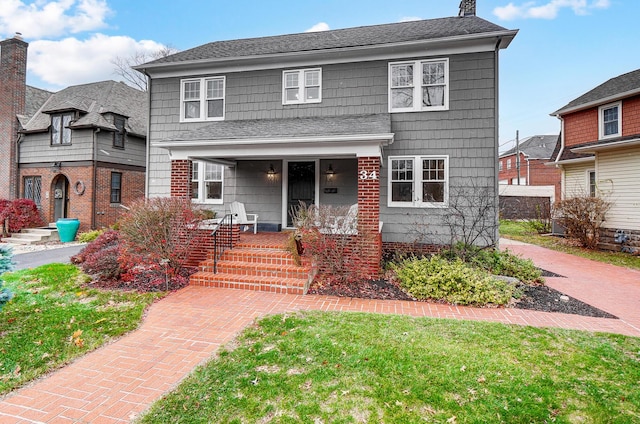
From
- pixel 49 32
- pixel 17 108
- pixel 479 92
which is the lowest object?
pixel 479 92

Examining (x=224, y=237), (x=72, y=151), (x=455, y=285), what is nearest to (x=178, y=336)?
(x=224, y=237)

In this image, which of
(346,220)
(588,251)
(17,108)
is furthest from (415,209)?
(17,108)

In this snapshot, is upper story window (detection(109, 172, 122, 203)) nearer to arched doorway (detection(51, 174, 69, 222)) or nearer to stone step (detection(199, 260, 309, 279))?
arched doorway (detection(51, 174, 69, 222))

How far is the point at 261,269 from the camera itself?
266 inches

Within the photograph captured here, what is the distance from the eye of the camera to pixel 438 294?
5957mm

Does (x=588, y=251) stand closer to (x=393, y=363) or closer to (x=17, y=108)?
(x=393, y=363)

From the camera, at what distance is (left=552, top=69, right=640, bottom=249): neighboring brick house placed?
11.7 meters

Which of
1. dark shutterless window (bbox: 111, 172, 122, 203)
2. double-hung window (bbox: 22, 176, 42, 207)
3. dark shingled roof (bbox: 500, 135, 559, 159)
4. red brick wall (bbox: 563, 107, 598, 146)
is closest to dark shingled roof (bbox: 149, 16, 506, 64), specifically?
dark shutterless window (bbox: 111, 172, 122, 203)

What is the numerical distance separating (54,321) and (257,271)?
3333mm

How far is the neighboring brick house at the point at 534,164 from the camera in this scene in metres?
32.0

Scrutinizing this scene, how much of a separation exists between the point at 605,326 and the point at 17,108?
23.7 metres

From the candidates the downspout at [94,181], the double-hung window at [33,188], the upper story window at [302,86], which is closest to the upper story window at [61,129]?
the downspout at [94,181]

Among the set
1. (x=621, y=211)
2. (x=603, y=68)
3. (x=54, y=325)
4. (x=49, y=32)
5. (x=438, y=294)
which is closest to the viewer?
(x=54, y=325)

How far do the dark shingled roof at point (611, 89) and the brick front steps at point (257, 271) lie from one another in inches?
559
